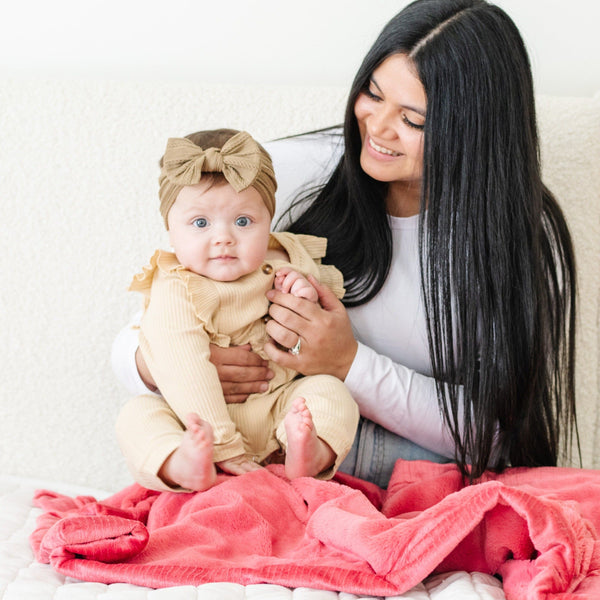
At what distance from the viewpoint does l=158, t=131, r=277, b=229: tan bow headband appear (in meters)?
1.19

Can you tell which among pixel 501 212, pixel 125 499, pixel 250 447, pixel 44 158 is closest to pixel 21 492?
pixel 125 499

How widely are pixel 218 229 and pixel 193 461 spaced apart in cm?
34

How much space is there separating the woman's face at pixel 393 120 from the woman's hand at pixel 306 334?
26 cm

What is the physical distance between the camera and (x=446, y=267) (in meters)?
1.32

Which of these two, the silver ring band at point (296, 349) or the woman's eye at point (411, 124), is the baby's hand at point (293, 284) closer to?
the silver ring band at point (296, 349)

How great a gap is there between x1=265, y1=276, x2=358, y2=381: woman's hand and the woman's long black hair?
0.14m

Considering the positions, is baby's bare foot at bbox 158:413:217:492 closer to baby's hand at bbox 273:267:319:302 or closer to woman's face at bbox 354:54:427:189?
baby's hand at bbox 273:267:319:302

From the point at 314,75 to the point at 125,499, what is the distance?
102cm

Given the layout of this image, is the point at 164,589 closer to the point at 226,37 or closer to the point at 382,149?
the point at 382,149

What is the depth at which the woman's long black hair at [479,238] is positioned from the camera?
1.25m

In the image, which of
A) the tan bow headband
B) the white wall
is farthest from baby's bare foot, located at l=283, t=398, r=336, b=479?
the white wall

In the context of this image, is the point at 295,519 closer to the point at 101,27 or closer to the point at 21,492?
the point at 21,492

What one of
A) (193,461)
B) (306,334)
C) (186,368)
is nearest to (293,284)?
(306,334)

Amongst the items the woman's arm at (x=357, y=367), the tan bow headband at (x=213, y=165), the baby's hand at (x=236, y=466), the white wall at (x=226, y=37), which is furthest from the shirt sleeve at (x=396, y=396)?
the white wall at (x=226, y=37)
